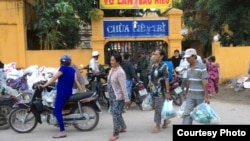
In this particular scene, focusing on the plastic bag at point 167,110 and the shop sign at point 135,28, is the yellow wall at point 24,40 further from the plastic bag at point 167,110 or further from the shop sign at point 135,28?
the plastic bag at point 167,110

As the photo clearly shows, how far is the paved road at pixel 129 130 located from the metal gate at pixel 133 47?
→ 492 cm

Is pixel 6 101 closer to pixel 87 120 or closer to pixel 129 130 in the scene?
pixel 87 120

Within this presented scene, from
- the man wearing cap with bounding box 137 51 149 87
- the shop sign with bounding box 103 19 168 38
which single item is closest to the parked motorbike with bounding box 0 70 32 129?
the man wearing cap with bounding box 137 51 149 87

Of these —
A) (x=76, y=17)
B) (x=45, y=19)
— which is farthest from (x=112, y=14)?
(x=45, y=19)

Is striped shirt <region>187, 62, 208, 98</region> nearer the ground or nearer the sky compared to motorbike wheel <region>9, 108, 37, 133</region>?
nearer the sky

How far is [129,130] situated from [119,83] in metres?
1.36

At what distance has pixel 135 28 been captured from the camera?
14.7m

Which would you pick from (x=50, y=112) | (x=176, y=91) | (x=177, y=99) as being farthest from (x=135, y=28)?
(x=50, y=112)

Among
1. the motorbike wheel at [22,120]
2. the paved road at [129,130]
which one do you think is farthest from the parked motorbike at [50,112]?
the paved road at [129,130]

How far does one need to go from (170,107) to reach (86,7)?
778 cm

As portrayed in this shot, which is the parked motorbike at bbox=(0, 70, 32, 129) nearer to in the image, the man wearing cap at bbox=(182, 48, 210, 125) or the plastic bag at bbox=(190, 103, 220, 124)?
the man wearing cap at bbox=(182, 48, 210, 125)

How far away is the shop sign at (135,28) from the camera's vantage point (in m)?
14.6

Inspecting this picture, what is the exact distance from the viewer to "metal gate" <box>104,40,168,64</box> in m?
15.2

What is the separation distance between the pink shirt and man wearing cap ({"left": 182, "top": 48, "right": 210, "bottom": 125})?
43.5 inches
